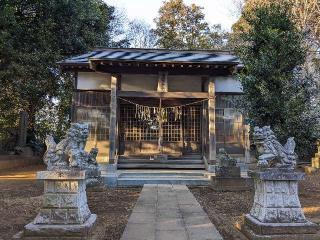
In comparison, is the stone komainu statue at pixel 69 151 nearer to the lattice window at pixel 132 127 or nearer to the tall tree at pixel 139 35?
the lattice window at pixel 132 127

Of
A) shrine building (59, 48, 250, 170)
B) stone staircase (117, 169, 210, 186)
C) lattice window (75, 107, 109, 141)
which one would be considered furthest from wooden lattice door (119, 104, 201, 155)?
stone staircase (117, 169, 210, 186)

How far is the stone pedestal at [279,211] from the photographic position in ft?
19.2

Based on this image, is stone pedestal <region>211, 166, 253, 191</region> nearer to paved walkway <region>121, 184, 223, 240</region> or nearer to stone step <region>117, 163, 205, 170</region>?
paved walkway <region>121, 184, 223, 240</region>

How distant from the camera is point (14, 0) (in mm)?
18109

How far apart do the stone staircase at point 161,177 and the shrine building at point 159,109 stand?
2.13ft

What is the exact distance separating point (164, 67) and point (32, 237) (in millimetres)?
→ 10641

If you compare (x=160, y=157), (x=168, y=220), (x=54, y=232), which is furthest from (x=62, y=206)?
(x=160, y=157)

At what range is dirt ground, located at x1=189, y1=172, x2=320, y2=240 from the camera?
707 cm

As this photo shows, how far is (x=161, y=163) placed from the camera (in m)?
15.7

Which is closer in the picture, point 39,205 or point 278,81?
point 39,205

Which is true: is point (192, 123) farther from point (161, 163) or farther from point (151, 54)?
point (151, 54)

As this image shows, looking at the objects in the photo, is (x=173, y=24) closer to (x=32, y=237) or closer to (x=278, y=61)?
(x=278, y=61)

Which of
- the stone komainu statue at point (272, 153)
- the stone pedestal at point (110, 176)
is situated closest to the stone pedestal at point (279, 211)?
the stone komainu statue at point (272, 153)

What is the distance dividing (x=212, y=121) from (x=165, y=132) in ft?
9.37
